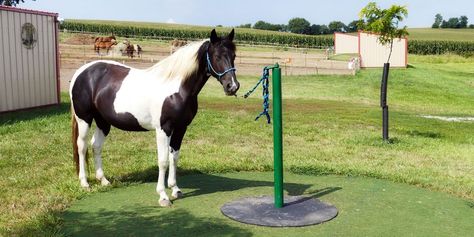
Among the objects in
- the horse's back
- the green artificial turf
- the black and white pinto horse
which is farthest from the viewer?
the horse's back

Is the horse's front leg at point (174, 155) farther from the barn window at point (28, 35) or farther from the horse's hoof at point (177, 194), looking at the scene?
the barn window at point (28, 35)

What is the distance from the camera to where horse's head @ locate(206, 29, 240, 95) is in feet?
19.5

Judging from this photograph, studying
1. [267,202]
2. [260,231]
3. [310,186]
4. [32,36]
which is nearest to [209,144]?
[310,186]

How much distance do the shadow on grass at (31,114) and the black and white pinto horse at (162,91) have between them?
659 centimetres

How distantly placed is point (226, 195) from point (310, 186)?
1.40 m

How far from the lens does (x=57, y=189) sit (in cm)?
698

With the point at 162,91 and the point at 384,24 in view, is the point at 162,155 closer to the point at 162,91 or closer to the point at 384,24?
the point at 162,91

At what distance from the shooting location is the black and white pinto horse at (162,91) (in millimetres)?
6059

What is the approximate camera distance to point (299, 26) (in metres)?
147

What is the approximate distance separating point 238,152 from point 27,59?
7.94m

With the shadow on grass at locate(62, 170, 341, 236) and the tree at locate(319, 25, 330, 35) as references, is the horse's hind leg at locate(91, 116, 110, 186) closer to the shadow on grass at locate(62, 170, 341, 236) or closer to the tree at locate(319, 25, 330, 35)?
the shadow on grass at locate(62, 170, 341, 236)

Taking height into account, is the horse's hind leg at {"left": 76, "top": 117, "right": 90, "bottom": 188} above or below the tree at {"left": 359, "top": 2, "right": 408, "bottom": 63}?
below

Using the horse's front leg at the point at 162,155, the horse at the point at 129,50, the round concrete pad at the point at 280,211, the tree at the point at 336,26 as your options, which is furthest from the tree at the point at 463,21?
the horse's front leg at the point at 162,155

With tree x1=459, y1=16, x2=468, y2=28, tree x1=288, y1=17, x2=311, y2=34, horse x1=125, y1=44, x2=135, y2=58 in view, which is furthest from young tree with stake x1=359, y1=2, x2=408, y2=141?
tree x1=459, y1=16, x2=468, y2=28
